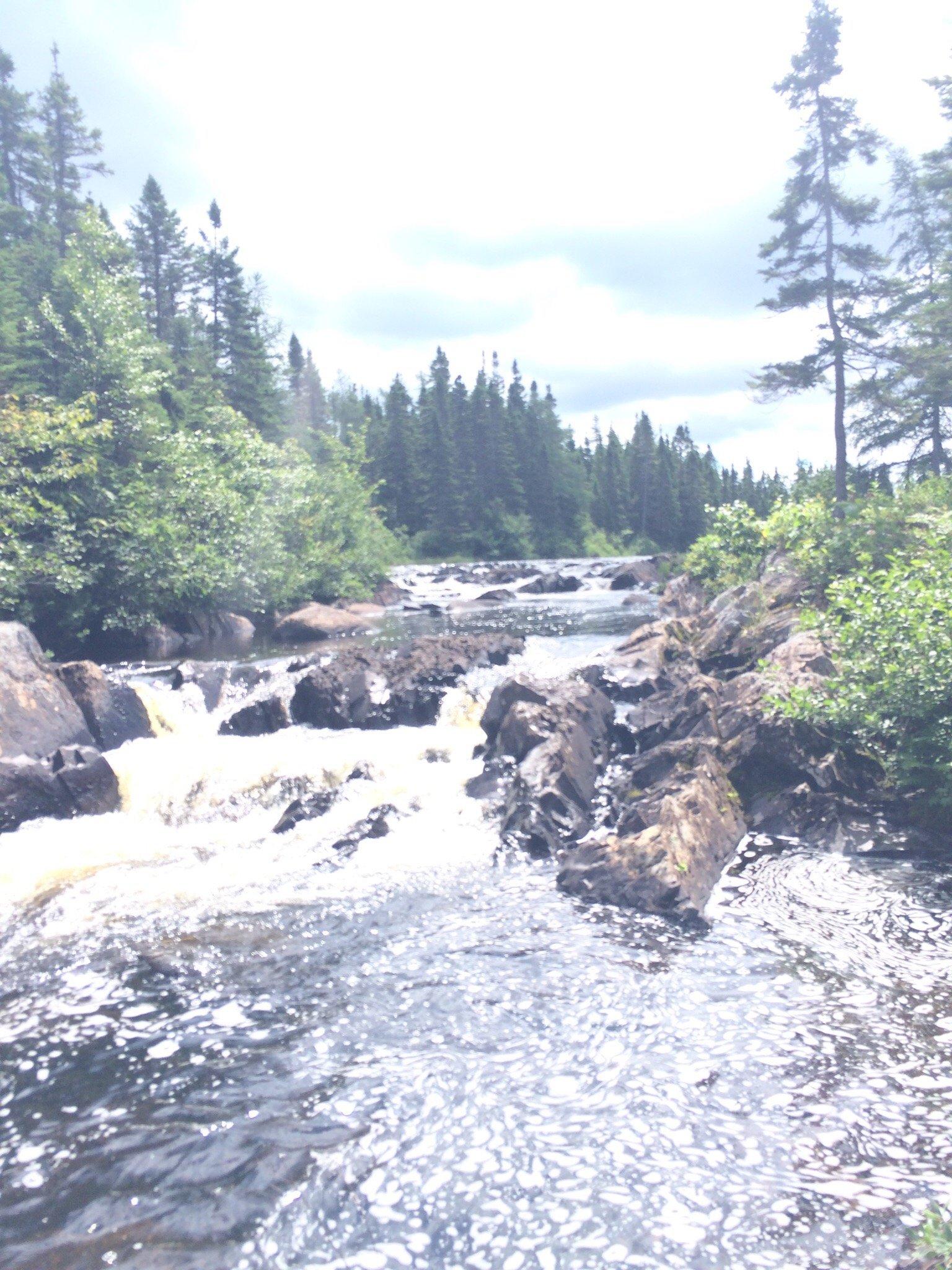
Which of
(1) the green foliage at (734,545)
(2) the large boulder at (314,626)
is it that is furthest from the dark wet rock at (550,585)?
(1) the green foliage at (734,545)

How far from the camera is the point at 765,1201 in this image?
15.1 ft

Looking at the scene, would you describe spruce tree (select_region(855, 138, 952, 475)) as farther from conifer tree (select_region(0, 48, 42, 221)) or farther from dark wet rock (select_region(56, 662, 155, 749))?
conifer tree (select_region(0, 48, 42, 221))

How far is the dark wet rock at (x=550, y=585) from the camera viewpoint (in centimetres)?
4325

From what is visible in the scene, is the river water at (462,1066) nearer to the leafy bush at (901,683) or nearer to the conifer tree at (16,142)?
the leafy bush at (901,683)

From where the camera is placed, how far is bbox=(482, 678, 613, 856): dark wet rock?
10.8 m

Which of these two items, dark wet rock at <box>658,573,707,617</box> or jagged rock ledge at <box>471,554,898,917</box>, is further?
dark wet rock at <box>658,573,707,617</box>

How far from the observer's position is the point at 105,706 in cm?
1566

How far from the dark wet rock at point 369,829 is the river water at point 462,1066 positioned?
516 millimetres

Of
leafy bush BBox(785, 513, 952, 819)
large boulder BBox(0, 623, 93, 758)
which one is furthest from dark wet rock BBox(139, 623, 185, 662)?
leafy bush BBox(785, 513, 952, 819)

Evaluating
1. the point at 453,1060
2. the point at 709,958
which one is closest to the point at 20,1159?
the point at 453,1060

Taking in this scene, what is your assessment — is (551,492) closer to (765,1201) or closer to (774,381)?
(774,381)

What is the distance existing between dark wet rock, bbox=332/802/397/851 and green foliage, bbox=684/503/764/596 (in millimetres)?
16044

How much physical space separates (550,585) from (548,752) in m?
32.1

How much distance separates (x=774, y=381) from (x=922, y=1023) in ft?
79.8
